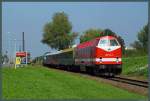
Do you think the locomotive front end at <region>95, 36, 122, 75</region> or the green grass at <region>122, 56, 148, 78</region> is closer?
the locomotive front end at <region>95, 36, 122, 75</region>

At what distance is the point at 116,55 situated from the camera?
35.4m

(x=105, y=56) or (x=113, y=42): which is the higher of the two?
(x=113, y=42)

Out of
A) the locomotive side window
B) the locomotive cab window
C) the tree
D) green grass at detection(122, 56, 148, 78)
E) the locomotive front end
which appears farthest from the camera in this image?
the tree

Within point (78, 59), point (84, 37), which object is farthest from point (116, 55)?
point (84, 37)

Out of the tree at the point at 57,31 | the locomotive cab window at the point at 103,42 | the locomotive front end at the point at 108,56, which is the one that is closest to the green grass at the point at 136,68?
the locomotive front end at the point at 108,56

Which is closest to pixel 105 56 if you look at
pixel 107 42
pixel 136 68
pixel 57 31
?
pixel 107 42

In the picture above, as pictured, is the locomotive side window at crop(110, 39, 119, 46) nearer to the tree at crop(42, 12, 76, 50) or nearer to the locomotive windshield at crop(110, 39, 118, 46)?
the locomotive windshield at crop(110, 39, 118, 46)

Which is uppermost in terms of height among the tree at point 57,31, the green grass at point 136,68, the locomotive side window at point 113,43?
the tree at point 57,31

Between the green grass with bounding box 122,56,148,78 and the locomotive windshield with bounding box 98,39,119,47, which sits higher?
the locomotive windshield with bounding box 98,39,119,47

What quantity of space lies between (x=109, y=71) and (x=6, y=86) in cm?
1811

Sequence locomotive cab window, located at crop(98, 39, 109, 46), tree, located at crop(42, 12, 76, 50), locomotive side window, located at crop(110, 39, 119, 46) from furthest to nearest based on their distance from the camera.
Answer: tree, located at crop(42, 12, 76, 50) < locomotive cab window, located at crop(98, 39, 109, 46) < locomotive side window, located at crop(110, 39, 119, 46)

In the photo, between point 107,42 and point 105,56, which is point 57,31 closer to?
point 107,42

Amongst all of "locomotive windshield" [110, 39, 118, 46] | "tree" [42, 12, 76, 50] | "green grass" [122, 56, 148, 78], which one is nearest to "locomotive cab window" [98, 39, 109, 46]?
"locomotive windshield" [110, 39, 118, 46]

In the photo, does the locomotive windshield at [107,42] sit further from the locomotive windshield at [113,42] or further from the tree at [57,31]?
the tree at [57,31]
